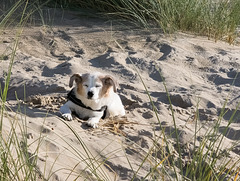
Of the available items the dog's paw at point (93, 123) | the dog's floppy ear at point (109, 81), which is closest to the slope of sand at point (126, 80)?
the dog's paw at point (93, 123)

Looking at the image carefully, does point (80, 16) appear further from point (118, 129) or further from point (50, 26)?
point (118, 129)

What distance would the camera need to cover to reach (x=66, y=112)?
5.28 meters

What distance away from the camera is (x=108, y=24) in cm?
863

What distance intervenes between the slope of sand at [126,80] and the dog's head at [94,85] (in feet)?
1.00

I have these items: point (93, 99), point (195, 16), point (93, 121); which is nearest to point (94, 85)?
point (93, 99)

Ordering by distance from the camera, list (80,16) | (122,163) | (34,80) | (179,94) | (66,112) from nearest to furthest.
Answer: (122,163)
(66,112)
(179,94)
(34,80)
(80,16)

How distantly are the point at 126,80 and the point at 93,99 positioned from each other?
151 centimetres

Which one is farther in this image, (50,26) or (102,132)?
(50,26)

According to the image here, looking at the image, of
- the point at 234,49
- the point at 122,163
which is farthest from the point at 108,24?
the point at 122,163

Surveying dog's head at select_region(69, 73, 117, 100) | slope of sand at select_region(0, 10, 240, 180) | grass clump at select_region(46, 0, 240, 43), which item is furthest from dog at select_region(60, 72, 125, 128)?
grass clump at select_region(46, 0, 240, 43)

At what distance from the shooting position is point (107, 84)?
532 centimetres

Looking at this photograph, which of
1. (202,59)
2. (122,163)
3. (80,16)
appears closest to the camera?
(122,163)

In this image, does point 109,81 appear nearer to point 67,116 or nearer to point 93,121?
point 93,121

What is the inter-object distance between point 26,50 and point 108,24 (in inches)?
61.7
